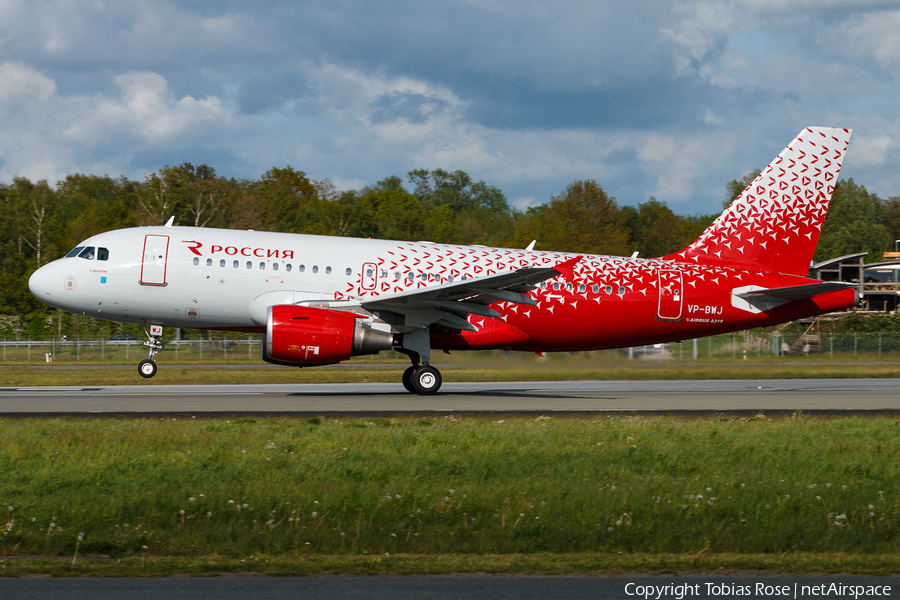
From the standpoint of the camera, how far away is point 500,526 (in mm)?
7883

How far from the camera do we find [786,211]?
24.9m

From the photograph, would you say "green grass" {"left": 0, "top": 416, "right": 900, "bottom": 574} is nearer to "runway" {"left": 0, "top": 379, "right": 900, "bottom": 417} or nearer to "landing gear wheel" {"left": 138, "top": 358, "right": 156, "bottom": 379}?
"runway" {"left": 0, "top": 379, "right": 900, "bottom": 417}

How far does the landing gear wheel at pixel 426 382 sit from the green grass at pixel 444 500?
29.4 ft

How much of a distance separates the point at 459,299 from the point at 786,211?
10.9 metres

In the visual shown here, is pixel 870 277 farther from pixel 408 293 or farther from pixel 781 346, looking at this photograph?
pixel 408 293

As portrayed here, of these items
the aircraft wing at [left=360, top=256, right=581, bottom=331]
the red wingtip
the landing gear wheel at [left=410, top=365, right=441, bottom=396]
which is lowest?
the landing gear wheel at [left=410, top=365, right=441, bottom=396]

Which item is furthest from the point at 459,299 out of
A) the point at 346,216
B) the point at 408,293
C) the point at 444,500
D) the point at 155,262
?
the point at 346,216

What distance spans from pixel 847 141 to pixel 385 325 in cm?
1532

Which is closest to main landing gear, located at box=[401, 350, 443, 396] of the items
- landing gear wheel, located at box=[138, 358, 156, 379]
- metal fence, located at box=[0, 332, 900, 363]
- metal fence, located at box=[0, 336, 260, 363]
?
landing gear wheel, located at box=[138, 358, 156, 379]

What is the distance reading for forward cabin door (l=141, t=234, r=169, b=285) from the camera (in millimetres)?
21078

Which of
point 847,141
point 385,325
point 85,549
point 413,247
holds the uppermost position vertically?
point 847,141

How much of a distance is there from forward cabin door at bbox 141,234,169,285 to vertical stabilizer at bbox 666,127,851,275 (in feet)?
47.2

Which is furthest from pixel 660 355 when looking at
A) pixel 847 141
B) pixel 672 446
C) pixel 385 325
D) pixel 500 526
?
pixel 500 526

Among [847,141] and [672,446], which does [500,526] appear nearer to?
[672,446]
